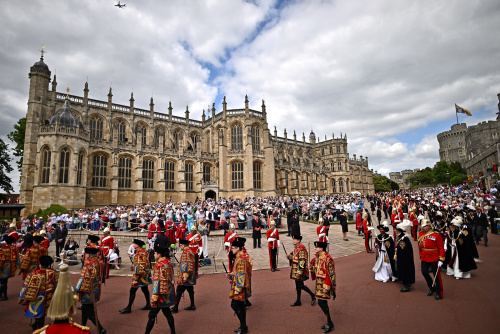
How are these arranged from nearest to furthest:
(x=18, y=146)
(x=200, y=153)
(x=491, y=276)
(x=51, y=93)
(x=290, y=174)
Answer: (x=491, y=276)
(x=51, y=93)
(x=18, y=146)
(x=200, y=153)
(x=290, y=174)

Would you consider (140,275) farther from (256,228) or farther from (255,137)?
(255,137)

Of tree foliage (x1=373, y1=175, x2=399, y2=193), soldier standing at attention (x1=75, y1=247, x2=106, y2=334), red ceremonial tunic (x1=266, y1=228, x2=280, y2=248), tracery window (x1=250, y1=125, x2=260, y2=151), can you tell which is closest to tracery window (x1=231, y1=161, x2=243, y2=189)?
tracery window (x1=250, y1=125, x2=260, y2=151)

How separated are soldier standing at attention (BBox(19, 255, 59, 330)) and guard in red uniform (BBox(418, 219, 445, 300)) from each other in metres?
8.70

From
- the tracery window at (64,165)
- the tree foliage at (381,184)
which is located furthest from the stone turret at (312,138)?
the tracery window at (64,165)

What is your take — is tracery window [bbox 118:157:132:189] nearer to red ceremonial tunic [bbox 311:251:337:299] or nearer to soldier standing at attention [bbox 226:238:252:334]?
soldier standing at attention [bbox 226:238:252:334]

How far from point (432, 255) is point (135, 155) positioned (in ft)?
109

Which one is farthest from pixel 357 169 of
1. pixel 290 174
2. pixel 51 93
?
pixel 51 93

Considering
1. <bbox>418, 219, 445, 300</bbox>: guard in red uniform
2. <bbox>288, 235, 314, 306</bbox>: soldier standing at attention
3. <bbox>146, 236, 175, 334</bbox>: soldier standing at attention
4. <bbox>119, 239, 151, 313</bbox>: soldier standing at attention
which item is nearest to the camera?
<bbox>146, 236, 175, 334</bbox>: soldier standing at attention

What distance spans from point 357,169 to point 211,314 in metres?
67.5

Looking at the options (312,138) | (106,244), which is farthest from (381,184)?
(106,244)

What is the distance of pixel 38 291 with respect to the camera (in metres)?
4.93

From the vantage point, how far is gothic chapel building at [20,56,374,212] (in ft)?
88.5

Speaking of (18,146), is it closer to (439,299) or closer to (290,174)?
(290,174)

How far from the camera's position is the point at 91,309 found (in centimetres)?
531
